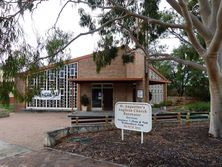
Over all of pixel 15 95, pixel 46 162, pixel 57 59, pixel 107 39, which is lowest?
pixel 46 162

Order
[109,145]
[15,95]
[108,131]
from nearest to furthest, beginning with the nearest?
[15,95], [109,145], [108,131]

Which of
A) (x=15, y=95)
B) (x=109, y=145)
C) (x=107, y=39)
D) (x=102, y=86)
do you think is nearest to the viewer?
(x=15, y=95)

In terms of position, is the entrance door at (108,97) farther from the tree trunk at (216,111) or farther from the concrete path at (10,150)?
the tree trunk at (216,111)

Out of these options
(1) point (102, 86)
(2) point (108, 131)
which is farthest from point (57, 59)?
(1) point (102, 86)

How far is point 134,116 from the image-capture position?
11.0 meters

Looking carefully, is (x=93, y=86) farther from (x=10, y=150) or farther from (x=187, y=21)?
(x=187, y=21)

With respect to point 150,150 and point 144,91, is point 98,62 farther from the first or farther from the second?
point 144,91

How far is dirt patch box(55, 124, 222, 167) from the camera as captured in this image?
8719 mm

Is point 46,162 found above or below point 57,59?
below

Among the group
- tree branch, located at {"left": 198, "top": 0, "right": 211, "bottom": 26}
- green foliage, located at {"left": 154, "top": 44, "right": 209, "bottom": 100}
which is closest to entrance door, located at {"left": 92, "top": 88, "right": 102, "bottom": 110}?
green foliage, located at {"left": 154, "top": 44, "right": 209, "bottom": 100}

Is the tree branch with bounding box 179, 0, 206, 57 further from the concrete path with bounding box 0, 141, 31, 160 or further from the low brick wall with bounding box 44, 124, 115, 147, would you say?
the concrete path with bounding box 0, 141, 31, 160

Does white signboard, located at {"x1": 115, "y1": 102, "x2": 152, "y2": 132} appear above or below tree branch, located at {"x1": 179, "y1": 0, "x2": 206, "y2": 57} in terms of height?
below

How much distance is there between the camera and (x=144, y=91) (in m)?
24.5

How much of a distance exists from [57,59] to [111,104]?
64.1 ft
